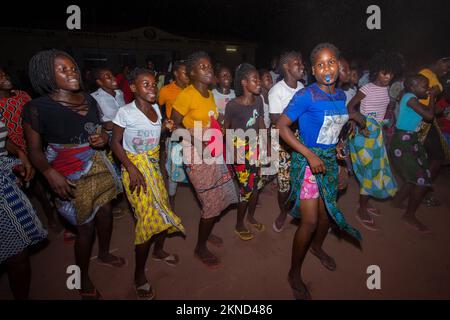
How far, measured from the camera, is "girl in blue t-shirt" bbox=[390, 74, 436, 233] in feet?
11.3

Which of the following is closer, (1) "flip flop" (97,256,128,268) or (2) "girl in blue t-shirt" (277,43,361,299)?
(2) "girl in blue t-shirt" (277,43,361,299)

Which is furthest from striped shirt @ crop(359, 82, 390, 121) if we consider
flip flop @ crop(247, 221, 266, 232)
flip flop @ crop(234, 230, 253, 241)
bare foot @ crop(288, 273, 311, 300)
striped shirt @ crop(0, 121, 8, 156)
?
striped shirt @ crop(0, 121, 8, 156)

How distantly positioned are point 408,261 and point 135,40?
1829 centimetres

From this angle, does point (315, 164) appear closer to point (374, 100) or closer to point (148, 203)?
point (148, 203)

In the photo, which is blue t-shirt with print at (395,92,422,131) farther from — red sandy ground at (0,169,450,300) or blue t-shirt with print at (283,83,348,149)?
blue t-shirt with print at (283,83,348,149)

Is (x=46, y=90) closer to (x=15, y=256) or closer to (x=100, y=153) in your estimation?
(x=100, y=153)

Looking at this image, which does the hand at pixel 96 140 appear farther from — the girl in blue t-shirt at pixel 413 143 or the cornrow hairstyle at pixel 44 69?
the girl in blue t-shirt at pixel 413 143

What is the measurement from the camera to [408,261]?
3.12 m

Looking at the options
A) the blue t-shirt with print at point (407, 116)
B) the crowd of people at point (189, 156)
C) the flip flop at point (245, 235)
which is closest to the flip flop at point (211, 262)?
the crowd of people at point (189, 156)

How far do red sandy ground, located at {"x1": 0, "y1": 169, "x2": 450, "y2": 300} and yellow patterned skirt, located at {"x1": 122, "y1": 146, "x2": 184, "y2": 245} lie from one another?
733 mm

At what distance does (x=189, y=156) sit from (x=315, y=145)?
1238 mm

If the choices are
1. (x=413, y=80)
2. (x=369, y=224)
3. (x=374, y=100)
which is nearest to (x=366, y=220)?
(x=369, y=224)

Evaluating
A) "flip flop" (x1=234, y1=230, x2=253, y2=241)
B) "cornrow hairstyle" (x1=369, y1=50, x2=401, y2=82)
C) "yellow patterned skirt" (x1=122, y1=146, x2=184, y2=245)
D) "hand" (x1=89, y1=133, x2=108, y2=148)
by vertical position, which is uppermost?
"cornrow hairstyle" (x1=369, y1=50, x2=401, y2=82)

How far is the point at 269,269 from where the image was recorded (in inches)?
119
